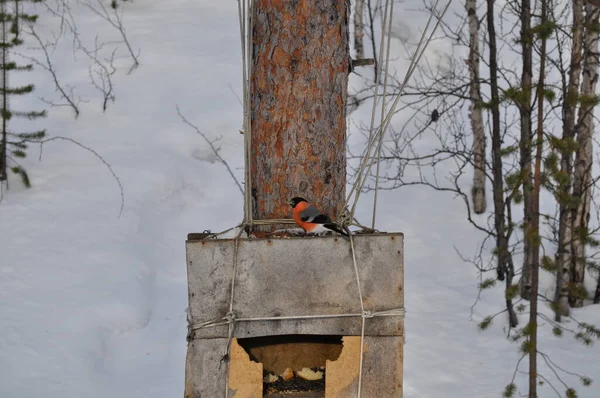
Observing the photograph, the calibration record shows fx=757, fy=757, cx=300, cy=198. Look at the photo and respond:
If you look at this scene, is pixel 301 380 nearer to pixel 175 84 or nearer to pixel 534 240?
pixel 534 240

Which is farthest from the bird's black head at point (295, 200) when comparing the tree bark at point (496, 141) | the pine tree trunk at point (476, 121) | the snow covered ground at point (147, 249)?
the pine tree trunk at point (476, 121)

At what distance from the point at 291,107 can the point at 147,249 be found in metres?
5.35

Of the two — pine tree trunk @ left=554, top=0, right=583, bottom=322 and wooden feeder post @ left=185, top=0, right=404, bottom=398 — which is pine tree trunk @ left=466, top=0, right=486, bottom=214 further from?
wooden feeder post @ left=185, top=0, right=404, bottom=398

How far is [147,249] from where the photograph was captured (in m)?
7.29

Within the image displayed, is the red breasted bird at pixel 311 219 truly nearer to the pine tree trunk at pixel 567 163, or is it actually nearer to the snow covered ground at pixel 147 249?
the snow covered ground at pixel 147 249

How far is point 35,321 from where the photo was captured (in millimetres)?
6121

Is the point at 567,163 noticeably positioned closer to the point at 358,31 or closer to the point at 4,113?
the point at 358,31

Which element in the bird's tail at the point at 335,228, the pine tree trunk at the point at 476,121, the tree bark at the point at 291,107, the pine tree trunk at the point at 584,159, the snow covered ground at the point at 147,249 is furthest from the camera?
the pine tree trunk at the point at 476,121

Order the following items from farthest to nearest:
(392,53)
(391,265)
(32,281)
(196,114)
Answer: (392,53) → (196,114) → (32,281) → (391,265)

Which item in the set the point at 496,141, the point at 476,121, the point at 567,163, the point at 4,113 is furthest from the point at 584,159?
the point at 4,113

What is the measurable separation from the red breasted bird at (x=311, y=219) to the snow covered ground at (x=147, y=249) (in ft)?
13.1

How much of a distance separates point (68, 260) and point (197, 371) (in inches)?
210

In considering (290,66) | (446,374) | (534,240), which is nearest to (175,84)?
(446,374)

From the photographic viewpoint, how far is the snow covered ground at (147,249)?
5887 millimetres
